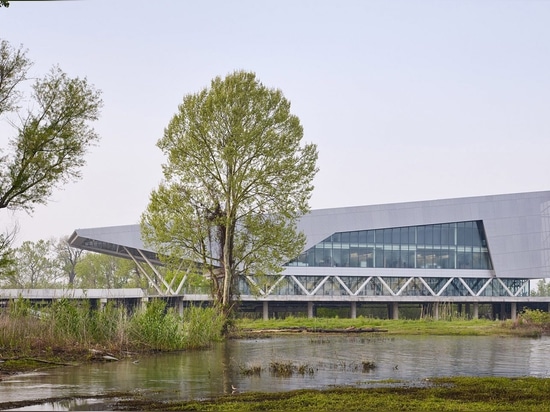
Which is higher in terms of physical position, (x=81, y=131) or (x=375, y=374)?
(x=81, y=131)

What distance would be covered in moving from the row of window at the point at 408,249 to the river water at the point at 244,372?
174 ft

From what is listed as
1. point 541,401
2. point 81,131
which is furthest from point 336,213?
point 541,401

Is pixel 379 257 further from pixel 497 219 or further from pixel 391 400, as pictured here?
pixel 391 400

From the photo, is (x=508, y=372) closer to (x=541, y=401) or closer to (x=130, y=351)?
(x=541, y=401)

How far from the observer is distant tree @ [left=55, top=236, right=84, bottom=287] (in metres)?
101

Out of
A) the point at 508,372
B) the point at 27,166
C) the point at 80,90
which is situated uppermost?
the point at 80,90

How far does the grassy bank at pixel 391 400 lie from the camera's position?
417 inches

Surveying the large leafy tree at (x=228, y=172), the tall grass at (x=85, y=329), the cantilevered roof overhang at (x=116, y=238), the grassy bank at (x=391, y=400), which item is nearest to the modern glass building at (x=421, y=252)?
the cantilevered roof overhang at (x=116, y=238)

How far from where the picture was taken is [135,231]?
7031 cm

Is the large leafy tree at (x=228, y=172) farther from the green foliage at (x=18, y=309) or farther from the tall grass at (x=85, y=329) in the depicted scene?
the green foliage at (x=18, y=309)

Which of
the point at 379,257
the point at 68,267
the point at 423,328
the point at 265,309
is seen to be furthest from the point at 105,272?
the point at 423,328

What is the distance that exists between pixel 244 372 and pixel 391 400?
5687 mm

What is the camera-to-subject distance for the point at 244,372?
53.8 ft

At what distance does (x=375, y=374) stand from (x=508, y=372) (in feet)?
11.1
